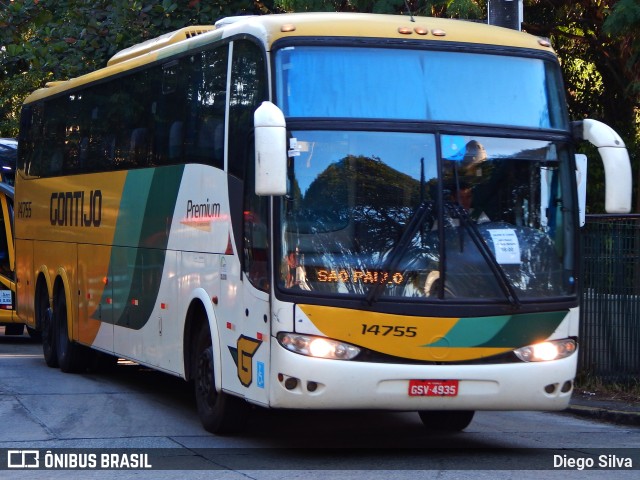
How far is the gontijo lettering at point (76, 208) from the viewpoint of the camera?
47.0 feet

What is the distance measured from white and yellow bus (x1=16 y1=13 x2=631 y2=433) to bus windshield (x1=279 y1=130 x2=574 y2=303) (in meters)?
0.01

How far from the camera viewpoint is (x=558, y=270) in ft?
30.2

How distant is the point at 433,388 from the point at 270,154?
2.11 meters

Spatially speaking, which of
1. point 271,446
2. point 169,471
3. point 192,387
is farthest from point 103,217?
point 169,471

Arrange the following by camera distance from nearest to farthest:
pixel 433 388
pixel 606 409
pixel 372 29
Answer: pixel 433 388
pixel 372 29
pixel 606 409

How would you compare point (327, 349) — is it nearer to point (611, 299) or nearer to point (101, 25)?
point (611, 299)

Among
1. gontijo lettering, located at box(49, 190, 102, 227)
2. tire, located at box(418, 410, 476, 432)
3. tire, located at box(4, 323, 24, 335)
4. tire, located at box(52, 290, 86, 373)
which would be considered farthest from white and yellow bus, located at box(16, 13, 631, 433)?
tire, located at box(4, 323, 24, 335)

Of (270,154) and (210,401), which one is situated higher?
(270,154)

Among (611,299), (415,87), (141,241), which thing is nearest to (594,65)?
(611,299)

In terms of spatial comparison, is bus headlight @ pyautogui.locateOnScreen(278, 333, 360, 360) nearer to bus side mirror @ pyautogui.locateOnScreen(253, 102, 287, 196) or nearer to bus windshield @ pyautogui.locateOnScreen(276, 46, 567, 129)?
bus side mirror @ pyautogui.locateOnScreen(253, 102, 287, 196)

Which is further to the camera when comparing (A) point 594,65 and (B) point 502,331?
(A) point 594,65

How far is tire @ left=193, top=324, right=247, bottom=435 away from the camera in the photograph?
10.1 meters

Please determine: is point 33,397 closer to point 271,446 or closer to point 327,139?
point 271,446

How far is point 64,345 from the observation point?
15.8m
